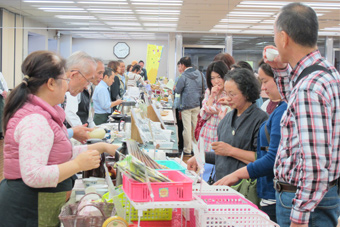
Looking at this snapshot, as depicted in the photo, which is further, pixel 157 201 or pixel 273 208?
pixel 273 208

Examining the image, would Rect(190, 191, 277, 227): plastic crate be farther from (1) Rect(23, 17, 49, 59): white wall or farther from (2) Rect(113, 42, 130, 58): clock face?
(2) Rect(113, 42, 130, 58): clock face

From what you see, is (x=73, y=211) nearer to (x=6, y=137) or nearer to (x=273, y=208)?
(x=6, y=137)

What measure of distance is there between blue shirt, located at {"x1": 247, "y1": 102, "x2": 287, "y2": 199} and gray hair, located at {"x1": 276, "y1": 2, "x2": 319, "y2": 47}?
0.54m

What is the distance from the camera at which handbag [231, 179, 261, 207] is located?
2.26 m

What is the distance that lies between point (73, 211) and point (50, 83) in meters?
0.59

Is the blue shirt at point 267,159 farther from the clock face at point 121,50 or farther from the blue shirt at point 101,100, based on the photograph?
the clock face at point 121,50

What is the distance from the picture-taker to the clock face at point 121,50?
35.8 feet

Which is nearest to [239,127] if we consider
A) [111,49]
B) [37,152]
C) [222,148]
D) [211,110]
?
[222,148]

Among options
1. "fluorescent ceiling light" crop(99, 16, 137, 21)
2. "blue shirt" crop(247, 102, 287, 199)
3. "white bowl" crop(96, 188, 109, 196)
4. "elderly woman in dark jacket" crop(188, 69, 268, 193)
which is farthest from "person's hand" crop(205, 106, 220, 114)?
"fluorescent ceiling light" crop(99, 16, 137, 21)

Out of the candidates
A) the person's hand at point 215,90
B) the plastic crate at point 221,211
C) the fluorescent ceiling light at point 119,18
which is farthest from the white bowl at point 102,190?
the fluorescent ceiling light at point 119,18

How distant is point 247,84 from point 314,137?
1.28 meters

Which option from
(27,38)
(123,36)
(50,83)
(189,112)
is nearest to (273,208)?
(50,83)

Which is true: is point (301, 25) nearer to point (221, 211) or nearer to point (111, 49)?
point (221, 211)

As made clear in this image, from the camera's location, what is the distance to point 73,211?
1.69 meters
